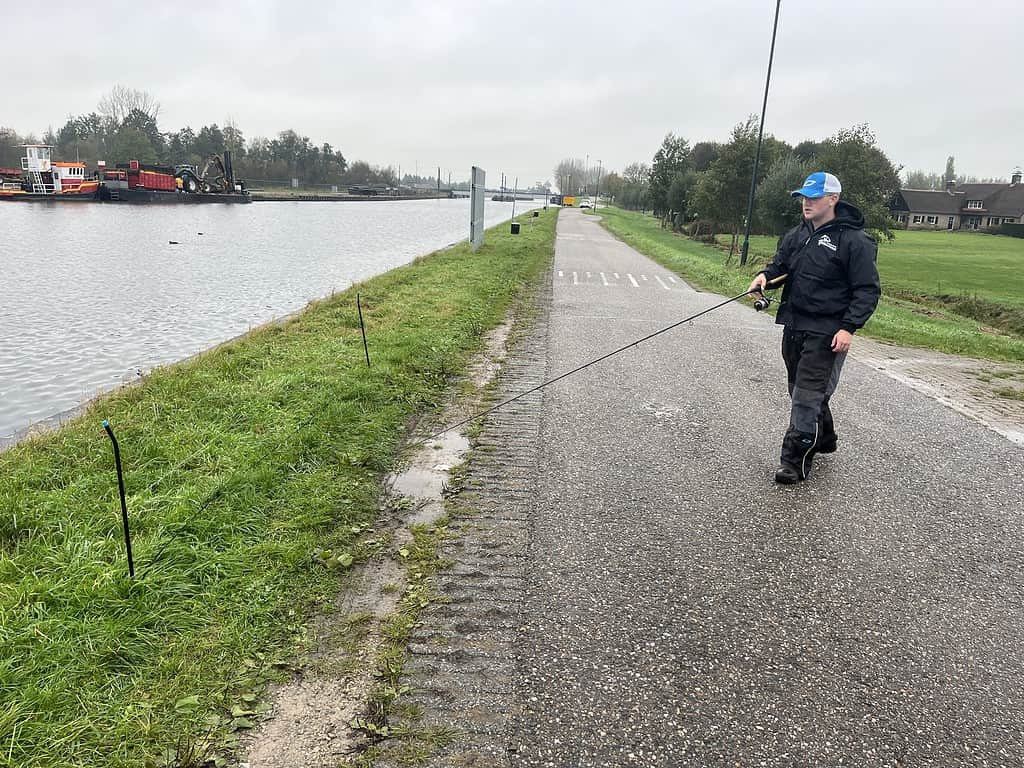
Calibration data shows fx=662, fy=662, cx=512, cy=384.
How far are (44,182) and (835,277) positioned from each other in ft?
243

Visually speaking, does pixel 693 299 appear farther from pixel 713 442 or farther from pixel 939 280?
pixel 939 280

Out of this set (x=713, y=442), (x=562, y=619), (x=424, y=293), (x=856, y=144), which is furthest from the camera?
(x=856, y=144)

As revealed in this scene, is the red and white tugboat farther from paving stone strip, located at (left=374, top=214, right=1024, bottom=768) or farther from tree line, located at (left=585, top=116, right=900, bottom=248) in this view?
paving stone strip, located at (left=374, top=214, right=1024, bottom=768)

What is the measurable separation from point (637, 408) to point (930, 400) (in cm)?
359

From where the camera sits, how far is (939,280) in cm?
2670

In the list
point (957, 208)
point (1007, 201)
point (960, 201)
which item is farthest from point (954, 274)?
point (960, 201)

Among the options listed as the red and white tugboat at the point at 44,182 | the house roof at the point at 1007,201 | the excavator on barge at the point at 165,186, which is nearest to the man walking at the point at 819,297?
the red and white tugboat at the point at 44,182

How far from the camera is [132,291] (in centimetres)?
1639

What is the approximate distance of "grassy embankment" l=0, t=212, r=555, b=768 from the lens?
248 cm

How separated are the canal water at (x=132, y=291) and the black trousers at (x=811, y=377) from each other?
7.41 meters

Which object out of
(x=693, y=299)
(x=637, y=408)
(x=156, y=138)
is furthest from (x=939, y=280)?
(x=156, y=138)

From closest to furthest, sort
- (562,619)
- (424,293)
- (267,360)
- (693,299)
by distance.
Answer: (562,619), (267,360), (424,293), (693,299)

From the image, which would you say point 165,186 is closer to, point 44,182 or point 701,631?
point 44,182

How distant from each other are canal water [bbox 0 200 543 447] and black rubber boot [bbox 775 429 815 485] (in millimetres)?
7281
